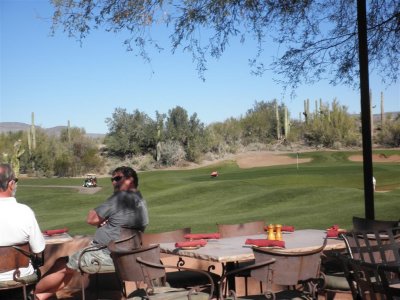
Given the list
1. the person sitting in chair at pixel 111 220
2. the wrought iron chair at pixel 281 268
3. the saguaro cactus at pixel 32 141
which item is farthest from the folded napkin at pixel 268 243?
the saguaro cactus at pixel 32 141

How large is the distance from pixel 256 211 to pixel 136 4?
40.7 ft

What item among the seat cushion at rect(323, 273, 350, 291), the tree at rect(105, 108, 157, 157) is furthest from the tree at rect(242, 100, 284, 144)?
the seat cushion at rect(323, 273, 350, 291)

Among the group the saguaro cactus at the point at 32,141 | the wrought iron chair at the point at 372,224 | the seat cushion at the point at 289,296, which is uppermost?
the saguaro cactus at the point at 32,141

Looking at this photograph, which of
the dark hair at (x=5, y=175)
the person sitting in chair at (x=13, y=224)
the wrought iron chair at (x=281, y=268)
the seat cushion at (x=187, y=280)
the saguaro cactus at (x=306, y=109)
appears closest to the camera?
the wrought iron chair at (x=281, y=268)

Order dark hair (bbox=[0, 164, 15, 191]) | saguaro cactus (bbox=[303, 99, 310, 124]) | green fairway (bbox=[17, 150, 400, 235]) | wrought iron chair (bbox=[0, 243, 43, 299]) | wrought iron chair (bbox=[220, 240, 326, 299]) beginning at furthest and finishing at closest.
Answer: saguaro cactus (bbox=[303, 99, 310, 124])
green fairway (bbox=[17, 150, 400, 235])
dark hair (bbox=[0, 164, 15, 191])
wrought iron chair (bbox=[0, 243, 43, 299])
wrought iron chair (bbox=[220, 240, 326, 299])

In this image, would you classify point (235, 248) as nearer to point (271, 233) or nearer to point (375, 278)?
point (271, 233)

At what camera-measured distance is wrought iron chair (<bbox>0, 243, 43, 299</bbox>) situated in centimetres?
467

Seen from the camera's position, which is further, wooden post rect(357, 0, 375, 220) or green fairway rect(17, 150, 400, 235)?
green fairway rect(17, 150, 400, 235)

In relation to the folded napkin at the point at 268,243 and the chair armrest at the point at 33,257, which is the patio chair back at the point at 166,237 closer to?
the folded napkin at the point at 268,243

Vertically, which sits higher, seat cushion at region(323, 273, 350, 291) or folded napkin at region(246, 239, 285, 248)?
folded napkin at region(246, 239, 285, 248)

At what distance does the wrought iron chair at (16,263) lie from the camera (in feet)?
15.3

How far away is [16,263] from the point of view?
186 inches

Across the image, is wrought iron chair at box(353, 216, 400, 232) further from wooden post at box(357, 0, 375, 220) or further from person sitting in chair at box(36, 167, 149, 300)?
person sitting in chair at box(36, 167, 149, 300)

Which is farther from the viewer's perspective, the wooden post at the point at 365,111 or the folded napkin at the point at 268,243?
the wooden post at the point at 365,111
